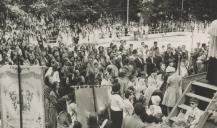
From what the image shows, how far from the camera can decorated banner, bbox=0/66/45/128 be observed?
8688mm

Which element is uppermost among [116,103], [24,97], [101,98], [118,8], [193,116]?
[118,8]

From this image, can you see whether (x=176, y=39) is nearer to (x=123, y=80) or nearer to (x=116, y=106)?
(x=123, y=80)

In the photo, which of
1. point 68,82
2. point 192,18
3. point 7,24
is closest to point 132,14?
point 192,18

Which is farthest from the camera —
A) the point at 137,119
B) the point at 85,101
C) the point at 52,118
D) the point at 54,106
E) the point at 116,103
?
the point at 116,103

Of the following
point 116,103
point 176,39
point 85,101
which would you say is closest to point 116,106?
point 116,103

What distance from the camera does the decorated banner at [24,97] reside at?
869 cm

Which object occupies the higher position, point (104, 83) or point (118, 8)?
point (118, 8)

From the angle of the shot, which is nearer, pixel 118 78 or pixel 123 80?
pixel 123 80

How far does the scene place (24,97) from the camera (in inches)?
346

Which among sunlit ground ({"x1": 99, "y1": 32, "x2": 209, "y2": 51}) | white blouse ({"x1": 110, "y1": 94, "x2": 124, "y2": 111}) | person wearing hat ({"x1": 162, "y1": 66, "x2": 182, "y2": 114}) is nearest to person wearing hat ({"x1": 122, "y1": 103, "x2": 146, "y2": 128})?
white blouse ({"x1": 110, "y1": 94, "x2": 124, "y2": 111})

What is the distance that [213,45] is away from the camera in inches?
512

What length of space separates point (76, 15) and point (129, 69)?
30.8m

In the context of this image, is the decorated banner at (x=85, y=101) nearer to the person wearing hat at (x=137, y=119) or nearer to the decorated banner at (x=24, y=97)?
the decorated banner at (x=24, y=97)

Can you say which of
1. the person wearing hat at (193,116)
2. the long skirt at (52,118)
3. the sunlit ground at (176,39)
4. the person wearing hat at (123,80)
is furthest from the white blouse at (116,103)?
the sunlit ground at (176,39)
